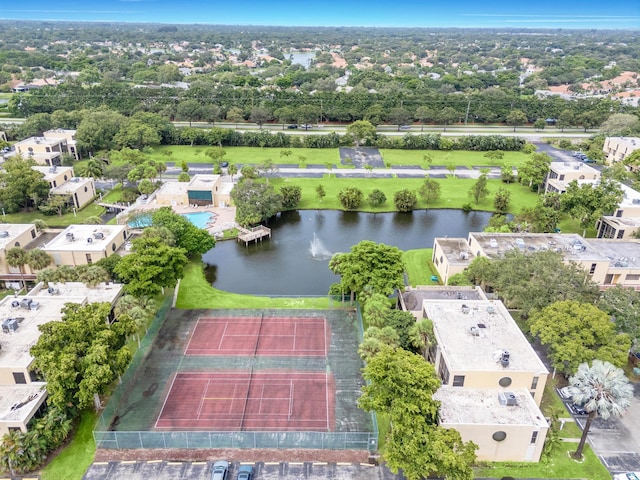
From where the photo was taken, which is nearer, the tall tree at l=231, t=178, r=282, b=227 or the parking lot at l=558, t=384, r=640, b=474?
the parking lot at l=558, t=384, r=640, b=474

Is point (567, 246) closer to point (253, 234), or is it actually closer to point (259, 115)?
point (253, 234)

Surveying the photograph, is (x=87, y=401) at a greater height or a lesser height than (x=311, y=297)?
greater

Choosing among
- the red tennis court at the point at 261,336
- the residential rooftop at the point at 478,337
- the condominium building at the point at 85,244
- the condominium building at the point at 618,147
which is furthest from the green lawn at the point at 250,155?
the residential rooftop at the point at 478,337

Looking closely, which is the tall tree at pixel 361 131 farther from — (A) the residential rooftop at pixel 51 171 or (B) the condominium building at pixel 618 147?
(A) the residential rooftop at pixel 51 171

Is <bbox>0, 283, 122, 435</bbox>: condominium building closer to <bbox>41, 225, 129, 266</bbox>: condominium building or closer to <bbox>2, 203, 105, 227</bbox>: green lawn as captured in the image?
<bbox>41, 225, 129, 266</bbox>: condominium building

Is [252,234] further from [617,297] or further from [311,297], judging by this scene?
[617,297]

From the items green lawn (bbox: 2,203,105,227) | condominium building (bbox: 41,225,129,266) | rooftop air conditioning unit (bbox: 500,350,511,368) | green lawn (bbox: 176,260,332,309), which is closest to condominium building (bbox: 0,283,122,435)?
condominium building (bbox: 41,225,129,266)

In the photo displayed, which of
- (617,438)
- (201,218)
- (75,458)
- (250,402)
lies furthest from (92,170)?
(617,438)

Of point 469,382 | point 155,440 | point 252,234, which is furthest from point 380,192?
point 155,440
